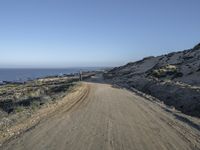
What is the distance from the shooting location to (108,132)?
1683 cm

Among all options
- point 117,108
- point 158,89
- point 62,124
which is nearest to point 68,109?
point 117,108

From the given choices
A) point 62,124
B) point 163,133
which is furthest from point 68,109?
point 163,133

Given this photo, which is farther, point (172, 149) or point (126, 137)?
point (126, 137)

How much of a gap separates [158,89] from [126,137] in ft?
92.0

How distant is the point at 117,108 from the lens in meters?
25.7

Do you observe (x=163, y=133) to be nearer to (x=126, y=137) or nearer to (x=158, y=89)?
(x=126, y=137)

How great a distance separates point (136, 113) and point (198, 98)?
34.5 ft

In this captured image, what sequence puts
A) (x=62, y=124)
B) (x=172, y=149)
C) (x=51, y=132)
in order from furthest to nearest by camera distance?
(x=62, y=124)
(x=51, y=132)
(x=172, y=149)

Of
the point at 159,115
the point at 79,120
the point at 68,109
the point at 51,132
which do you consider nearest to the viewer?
the point at 51,132

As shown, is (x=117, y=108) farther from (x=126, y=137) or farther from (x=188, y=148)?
(x=188, y=148)

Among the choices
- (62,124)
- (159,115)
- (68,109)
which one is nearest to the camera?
(62,124)

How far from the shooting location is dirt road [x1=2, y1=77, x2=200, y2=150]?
1454 cm

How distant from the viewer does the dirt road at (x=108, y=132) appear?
14.5m

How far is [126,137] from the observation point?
A: 15.9 meters
